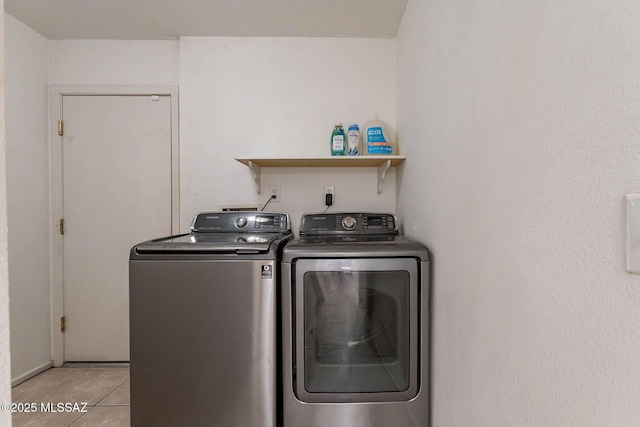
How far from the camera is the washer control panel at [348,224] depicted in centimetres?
202

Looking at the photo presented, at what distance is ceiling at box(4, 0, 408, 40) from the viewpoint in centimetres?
197

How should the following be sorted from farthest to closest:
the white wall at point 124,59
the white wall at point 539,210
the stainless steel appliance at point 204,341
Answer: the white wall at point 124,59 → the stainless steel appliance at point 204,341 → the white wall at point 539,210

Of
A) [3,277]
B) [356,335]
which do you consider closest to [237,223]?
[356,335]

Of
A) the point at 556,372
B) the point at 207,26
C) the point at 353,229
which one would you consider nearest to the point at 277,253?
the point at 353,229

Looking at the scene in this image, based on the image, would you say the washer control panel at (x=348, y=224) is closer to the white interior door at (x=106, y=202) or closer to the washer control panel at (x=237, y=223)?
the washer control panel at (x=237, y=223)

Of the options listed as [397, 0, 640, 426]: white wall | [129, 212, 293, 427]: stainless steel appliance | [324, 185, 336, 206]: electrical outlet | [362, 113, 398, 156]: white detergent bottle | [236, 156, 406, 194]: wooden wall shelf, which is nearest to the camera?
[397, 0, 640, 426]: white wall

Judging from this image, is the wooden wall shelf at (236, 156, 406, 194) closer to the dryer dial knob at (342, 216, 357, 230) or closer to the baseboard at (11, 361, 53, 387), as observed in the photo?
the dryer dial knob at (342, 216, 357, 230)

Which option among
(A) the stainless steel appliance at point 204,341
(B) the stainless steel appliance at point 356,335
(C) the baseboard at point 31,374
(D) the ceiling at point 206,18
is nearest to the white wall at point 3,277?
(A) the stainless steel appliance at point 204,341

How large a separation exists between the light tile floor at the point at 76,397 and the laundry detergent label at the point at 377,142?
219 cm

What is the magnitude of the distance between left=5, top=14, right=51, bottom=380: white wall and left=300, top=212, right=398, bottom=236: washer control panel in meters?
1.98

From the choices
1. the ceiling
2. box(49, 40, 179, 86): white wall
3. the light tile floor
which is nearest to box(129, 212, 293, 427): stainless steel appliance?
the light tile floor

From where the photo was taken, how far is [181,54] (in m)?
2.33

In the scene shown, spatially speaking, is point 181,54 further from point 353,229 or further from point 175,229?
point 353,229

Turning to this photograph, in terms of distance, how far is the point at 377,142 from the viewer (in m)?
2.11
